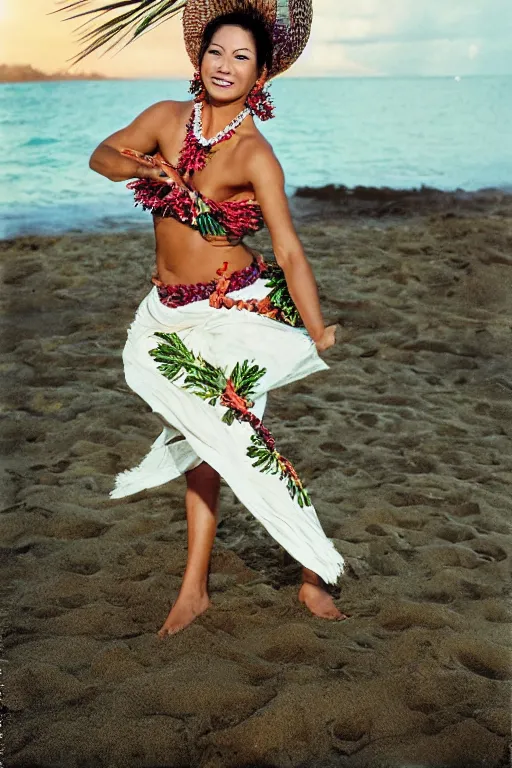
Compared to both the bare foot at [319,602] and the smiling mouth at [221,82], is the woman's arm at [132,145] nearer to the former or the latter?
the smiling mouth at [221,82]

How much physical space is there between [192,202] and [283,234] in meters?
0.29

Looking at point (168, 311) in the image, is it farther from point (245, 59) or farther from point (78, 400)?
point (78, 400)

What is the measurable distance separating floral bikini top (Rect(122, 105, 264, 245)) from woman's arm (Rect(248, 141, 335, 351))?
78 mm

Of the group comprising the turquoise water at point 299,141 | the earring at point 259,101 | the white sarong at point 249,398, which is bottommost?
the turquoise water at point 299,141

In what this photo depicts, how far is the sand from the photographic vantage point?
7.98ft

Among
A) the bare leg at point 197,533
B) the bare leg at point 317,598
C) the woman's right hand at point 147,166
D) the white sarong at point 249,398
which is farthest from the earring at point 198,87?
the bare leg at point 317,598

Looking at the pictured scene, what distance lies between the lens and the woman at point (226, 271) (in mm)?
2609

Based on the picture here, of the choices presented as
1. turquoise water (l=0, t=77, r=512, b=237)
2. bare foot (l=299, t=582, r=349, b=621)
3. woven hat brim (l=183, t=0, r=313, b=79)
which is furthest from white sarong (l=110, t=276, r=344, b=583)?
turquoise water (l=0, t=77, r=512, b=237)

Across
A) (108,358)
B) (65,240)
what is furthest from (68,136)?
(108,358)

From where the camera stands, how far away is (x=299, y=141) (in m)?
22.6

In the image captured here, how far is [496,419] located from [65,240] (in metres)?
5.24

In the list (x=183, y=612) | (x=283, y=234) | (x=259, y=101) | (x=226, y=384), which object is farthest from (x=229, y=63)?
(x=183, y=612)

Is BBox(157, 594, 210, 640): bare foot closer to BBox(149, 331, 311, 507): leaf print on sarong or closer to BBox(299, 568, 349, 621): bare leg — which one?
BBox(299, 568, 349, 621): bare leg

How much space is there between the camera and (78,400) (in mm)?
4809
